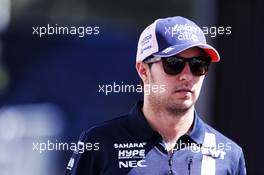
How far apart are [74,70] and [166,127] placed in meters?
0.36

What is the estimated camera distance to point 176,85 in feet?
5.92

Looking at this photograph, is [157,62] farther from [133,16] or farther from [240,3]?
[240,3]

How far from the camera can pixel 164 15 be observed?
1.97 meters

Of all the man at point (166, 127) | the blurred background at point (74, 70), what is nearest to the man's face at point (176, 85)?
the man at point (166, 127)

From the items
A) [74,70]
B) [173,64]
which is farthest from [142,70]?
[74,70]

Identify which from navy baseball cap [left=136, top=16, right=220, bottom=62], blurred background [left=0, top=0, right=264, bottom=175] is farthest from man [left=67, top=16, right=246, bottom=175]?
blurred background [left=0, top=0, right=264, bottom=175]

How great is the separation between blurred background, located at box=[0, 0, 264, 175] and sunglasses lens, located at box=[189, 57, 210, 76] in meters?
0.14

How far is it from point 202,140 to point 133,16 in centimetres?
45

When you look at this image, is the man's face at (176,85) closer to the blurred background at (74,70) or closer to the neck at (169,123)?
the neck at (169,123)

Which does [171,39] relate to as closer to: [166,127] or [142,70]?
[142,70]

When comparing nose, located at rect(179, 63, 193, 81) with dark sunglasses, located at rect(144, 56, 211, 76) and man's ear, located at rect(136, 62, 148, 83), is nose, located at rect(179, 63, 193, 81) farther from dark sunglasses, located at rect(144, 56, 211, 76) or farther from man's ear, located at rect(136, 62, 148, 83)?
man's ear, located at rect(136, 62, 148, 83)

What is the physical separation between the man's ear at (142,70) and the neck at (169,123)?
92 mm

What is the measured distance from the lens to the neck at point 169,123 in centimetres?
183

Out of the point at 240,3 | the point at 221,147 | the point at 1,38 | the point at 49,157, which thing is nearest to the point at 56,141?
the point at 49,157
